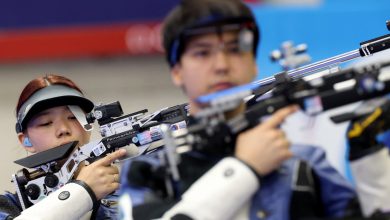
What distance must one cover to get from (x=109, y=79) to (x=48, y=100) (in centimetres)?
282

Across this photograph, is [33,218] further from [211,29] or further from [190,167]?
[211,29]

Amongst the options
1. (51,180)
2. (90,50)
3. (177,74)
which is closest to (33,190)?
(51,180)

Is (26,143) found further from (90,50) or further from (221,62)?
(90,50)

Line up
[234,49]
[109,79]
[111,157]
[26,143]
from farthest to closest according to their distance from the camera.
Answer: [109,79] → [26,143] → [111,157] → [234,49]

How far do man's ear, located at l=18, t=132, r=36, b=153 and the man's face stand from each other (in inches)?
A: 45.5

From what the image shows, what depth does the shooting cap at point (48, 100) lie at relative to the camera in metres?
2.24

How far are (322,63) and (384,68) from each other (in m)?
0.83

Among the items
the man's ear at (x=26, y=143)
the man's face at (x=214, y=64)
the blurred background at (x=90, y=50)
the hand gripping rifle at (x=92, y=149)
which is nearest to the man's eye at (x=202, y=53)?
the man's face at (x=214, y=64)

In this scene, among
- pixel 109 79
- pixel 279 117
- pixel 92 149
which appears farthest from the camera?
pixel 109 79

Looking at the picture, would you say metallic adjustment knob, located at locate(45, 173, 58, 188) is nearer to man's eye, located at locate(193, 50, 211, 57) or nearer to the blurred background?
man's eye, located at locate(193, 50, 211, 57)

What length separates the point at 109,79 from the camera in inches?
198

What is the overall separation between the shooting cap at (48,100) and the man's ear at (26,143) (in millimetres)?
32

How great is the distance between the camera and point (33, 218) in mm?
1870

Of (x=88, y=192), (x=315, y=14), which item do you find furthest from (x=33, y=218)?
(x=315, y=14)
